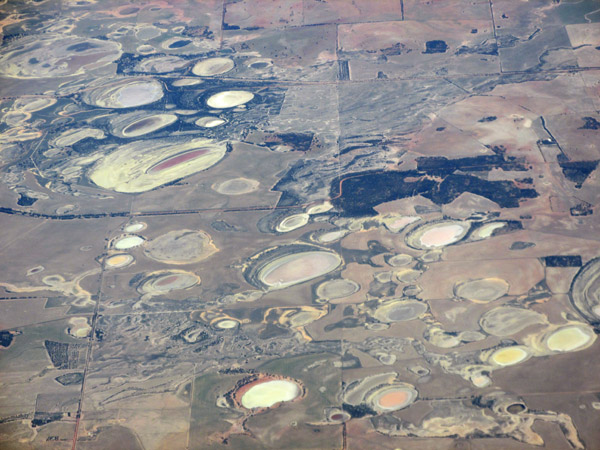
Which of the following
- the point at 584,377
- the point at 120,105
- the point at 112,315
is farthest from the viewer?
the point at 120,105

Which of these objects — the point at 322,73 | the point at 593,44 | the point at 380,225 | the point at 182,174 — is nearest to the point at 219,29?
the point at 322,73

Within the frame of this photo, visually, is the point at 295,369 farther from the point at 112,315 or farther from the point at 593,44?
the point at 593,44

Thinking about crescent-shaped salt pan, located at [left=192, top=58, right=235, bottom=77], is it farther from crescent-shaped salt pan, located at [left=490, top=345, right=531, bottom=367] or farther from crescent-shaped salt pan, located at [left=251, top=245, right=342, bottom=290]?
crescent-shaped salt pan, located at [left=490, top=345, right=531, bottom=367]

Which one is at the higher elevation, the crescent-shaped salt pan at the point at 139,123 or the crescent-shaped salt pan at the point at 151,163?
the crescent-shaped salt pan at the point at 139,123

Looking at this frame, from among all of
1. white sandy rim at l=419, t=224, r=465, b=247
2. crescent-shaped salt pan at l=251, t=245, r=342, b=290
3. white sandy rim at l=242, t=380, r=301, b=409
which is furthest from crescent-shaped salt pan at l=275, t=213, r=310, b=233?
white sandy rim at l=242, t=380, r=301, b=409

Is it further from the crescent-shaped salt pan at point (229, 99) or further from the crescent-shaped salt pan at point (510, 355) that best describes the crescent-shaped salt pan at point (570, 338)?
the crescent-shaped salt pan at point (229, 99)

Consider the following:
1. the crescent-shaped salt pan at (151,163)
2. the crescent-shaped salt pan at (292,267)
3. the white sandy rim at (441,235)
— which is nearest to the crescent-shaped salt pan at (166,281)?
the crescent-shaped salt pan at (292,267)
